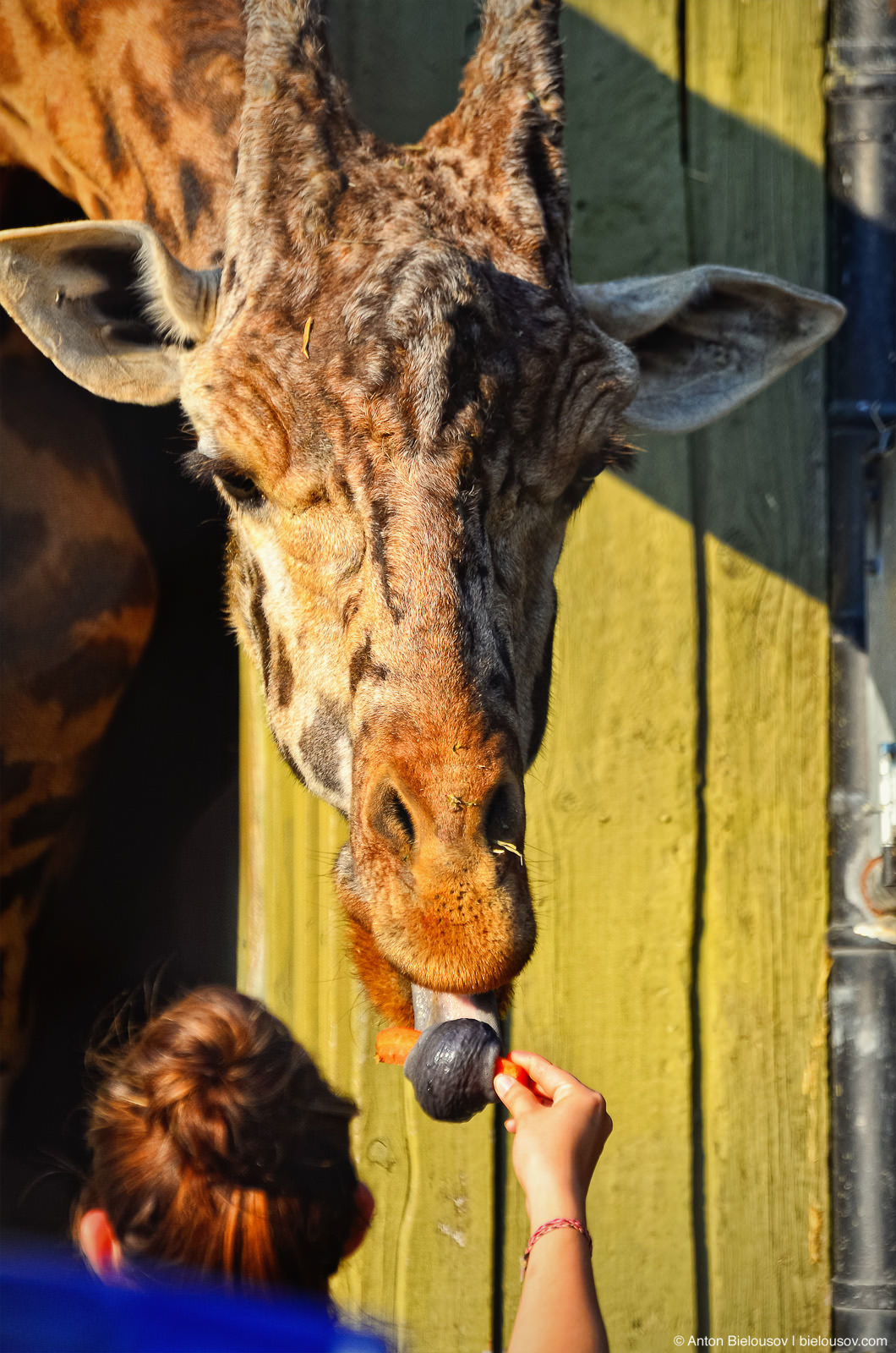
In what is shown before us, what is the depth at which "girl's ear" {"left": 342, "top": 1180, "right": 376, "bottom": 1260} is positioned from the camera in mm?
1774

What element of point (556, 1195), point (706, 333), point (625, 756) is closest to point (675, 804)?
point (625, 756)

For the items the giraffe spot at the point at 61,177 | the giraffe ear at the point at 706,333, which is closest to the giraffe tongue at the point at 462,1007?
the giraffe ear at the point at 706,333

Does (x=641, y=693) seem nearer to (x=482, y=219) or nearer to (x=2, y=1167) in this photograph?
(x=482, y=219)

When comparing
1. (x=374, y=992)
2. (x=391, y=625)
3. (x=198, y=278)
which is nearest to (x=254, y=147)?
(x=198, y=278)

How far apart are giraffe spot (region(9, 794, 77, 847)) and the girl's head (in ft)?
3.83

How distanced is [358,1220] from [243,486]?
128 centimetres

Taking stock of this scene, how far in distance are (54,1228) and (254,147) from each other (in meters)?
2.88

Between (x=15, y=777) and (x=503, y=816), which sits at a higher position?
(x=503, y=816)

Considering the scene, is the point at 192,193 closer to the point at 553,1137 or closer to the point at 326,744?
the point at 326,744

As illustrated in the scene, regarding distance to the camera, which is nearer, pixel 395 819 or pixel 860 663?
pixel 395 819

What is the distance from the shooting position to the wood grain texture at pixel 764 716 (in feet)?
10.1

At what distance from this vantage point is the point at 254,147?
7.34 feet

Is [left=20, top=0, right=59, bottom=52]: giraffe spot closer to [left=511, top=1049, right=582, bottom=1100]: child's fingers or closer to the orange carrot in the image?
the orange carrot

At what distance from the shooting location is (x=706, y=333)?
2.62 meters
